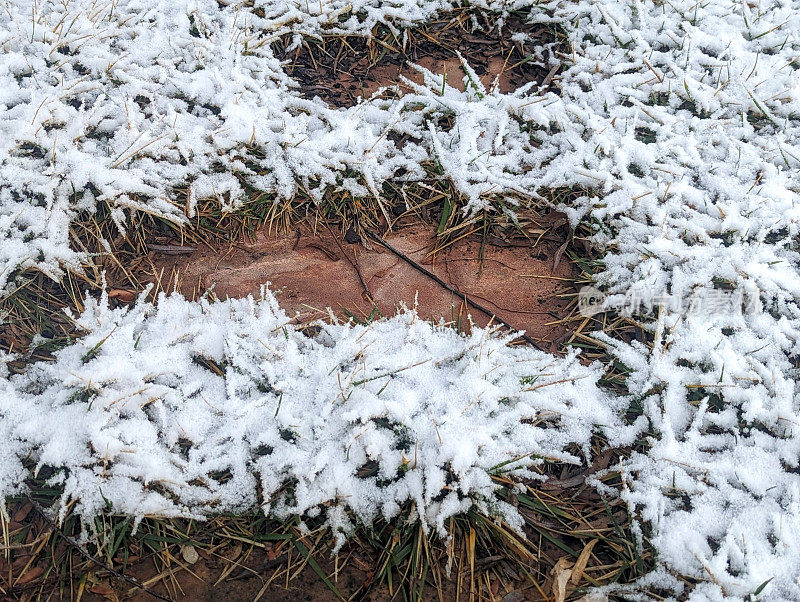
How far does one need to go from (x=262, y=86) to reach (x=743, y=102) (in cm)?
191

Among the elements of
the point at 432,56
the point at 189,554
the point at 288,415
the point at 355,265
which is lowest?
the point at 189,554

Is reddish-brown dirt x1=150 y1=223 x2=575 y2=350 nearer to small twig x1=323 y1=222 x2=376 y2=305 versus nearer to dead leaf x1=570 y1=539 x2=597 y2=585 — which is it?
small twig x1=323 y1=222 x2=376 y2=305

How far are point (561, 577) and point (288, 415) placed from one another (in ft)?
2.60

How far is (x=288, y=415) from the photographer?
1649mm

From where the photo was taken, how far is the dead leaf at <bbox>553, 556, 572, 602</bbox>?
1.46 metres

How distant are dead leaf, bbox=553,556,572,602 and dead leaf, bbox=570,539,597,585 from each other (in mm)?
12

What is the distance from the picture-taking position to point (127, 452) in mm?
1561

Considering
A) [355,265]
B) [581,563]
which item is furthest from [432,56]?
[581,563]

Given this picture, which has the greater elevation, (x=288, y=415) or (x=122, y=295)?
(x=122, y=295)

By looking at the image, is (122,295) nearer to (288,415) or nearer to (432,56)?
(288,415)

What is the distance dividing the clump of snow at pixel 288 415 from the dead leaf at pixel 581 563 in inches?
7.5

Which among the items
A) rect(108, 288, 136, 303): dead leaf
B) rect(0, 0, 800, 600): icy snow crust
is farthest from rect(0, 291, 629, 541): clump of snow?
rect(108, 288, 136, 303): dead leaf

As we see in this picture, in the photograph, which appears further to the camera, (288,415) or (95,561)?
(288,415)

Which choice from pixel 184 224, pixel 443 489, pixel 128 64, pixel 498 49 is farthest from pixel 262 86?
pixel 443 489
